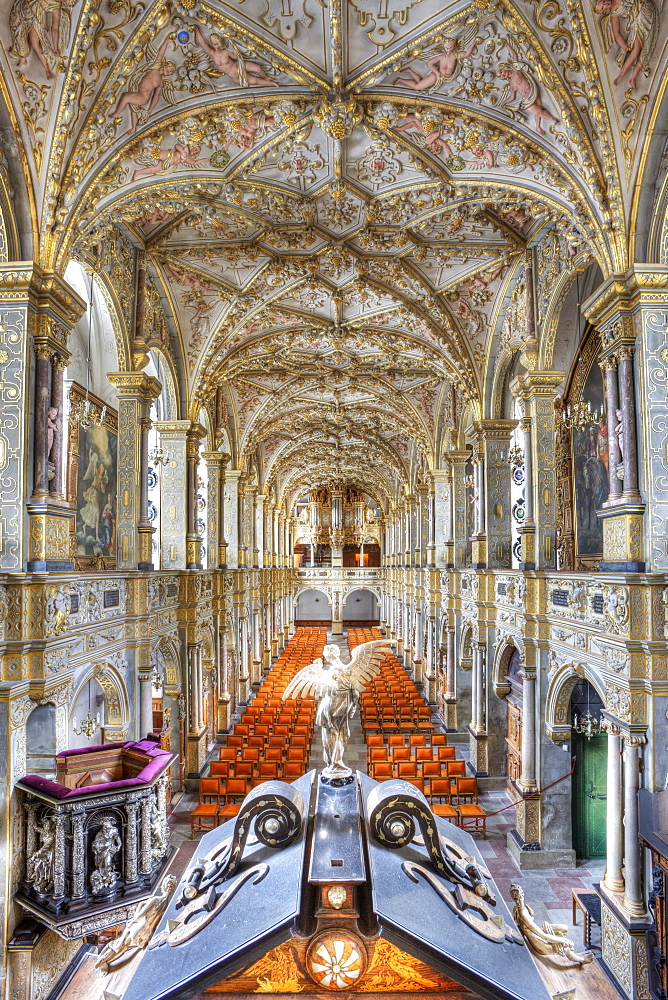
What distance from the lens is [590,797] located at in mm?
11602

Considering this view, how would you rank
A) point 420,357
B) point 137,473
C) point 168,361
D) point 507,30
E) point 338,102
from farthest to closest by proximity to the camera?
point 420,357, point 168,361, point 137,473, point 338,102, point 507,30

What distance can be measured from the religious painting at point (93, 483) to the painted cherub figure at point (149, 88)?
4898 millimetres

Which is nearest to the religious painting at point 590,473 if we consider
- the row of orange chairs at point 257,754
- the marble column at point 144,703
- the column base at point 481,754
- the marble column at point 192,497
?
the column base at point 481,754

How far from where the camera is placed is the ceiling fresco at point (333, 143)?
7000mm

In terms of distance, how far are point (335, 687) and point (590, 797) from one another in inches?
341

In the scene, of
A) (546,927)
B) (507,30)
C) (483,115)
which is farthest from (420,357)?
(546,927)

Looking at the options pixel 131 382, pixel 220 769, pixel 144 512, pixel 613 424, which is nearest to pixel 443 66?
pixel 613 424

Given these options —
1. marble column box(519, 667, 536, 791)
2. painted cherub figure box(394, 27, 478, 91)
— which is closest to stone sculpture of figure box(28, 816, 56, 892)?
marble column box(519, 667, 536, 791)

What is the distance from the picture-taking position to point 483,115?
820 centimetres

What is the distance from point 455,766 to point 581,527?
612 centimetres

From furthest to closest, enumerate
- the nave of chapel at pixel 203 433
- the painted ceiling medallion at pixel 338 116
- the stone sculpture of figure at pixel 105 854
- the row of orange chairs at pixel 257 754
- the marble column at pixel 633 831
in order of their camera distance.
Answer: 1. the row of orange chairs at pixel 257 754
2. the painted ceiling medallion at pixel 338 116
3. the marble column at pixel 633 831
4. the stone sculpture of figure at pixel 105 854
5. the nave of chapel at pixel 203 433

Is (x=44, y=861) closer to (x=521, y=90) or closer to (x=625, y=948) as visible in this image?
(x=625, y=948)

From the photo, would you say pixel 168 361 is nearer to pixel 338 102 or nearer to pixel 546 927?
pixel 338 102

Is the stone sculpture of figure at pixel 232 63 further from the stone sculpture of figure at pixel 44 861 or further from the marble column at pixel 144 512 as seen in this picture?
the stone sculpture of figure at pixel 44 861
